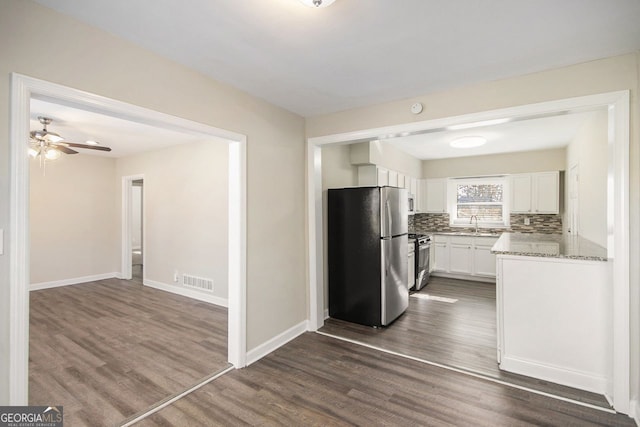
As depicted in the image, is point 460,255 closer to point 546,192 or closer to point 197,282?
point 546,192

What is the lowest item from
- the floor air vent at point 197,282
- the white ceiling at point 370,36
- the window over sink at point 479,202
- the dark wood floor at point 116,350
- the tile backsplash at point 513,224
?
the dark wood floor at point 116,350

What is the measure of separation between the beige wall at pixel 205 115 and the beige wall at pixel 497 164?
13.8 ft

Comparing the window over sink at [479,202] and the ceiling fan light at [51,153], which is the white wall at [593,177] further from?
the ceiling fan light at [51,153]

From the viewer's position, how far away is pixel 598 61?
220 centimetres

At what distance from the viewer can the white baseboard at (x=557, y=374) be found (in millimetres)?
2316

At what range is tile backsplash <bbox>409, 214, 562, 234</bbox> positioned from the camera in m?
5.66

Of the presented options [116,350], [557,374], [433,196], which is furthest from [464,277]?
[116,350]

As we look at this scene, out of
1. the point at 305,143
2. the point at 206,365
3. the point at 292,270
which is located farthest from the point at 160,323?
the point at 305,143

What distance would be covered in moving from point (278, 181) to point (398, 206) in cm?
161

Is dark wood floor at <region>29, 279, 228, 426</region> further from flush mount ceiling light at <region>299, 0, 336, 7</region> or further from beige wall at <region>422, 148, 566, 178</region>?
beige wall at <region>422, 148, 566, 178</region>

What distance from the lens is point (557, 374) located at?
2.45 m

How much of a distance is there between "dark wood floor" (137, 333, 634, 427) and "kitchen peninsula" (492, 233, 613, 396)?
31 centimetres

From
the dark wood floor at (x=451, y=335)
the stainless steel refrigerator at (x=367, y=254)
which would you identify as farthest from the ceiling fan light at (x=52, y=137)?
the dark wood floor at (x=451, y=335)

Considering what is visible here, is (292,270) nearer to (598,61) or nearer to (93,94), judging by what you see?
(93,94)
